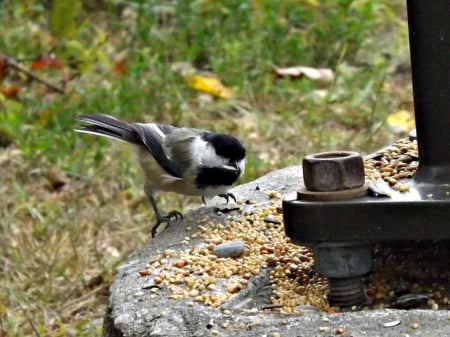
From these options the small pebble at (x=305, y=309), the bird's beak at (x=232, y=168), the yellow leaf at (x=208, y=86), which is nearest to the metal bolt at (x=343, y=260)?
the small pebble at (x=305, y=309)

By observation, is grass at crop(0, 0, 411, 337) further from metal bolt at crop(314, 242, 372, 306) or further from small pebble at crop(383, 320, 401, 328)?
small pebble at crop(383, 320, 401, 328)

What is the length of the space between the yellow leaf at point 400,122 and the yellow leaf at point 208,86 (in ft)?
2.73

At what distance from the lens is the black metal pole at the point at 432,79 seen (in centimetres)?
200

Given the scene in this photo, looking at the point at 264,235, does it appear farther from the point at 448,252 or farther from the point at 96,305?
the point at 96,305

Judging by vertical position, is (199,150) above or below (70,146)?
above

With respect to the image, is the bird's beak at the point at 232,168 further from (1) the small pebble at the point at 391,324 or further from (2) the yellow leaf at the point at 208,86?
(2) the yellow leaf at the point at 208,86

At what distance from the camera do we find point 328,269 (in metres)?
2.01

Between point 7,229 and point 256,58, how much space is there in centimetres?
212

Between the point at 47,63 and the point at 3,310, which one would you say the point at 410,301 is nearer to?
the point at 3,310

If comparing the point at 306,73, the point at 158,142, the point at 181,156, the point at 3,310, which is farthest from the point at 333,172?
the point at 306,73

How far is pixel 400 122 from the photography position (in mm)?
5113

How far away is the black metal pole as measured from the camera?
2.00 meters

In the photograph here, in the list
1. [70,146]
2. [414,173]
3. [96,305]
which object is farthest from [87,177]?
[414,173]

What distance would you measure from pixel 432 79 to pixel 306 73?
3681mm
